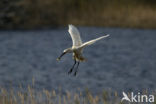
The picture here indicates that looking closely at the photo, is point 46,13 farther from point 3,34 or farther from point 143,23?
point 143,23

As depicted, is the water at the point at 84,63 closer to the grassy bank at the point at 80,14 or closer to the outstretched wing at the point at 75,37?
the grassy bank at the point at 80,14

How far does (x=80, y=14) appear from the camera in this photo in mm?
13844


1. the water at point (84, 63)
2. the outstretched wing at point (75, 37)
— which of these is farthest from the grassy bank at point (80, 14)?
the outstretched wing at point (75, 37)

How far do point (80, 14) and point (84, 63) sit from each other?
309 centimetres

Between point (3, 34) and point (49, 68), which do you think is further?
point (3, 34)

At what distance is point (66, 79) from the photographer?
940cm

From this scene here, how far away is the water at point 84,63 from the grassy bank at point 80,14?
28 centimetres

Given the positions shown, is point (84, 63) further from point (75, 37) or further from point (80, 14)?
point (75, 37)

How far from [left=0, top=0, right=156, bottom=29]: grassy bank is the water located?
0.92 feet

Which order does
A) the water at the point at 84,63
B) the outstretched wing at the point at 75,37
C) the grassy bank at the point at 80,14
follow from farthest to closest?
the grassy bank at the point at 80,14
the water at the point at 84,63
the outstretched wing at the point at 75,37

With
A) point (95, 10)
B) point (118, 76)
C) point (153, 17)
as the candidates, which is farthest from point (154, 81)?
point (95, 10)

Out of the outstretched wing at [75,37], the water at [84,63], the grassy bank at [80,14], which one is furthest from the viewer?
the grassy bank at [80,14]

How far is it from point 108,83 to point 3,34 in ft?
16.4

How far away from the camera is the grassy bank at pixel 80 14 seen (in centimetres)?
1350
